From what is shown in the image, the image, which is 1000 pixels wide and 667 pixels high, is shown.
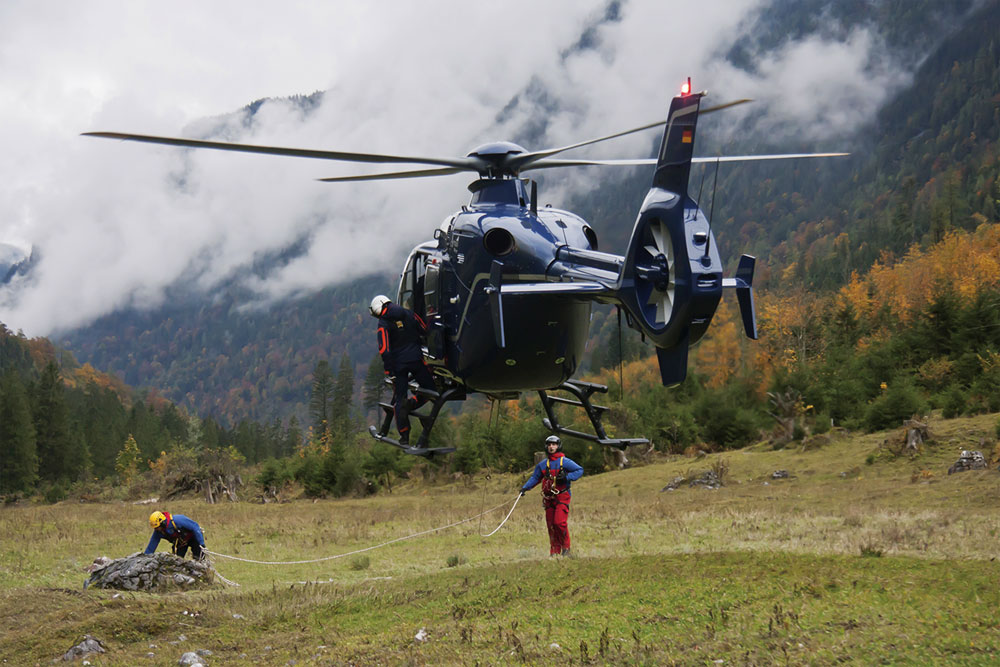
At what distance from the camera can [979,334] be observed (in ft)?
167

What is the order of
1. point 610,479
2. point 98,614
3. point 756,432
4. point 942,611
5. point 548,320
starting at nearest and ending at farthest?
point 942,611 < point 98,614 < point 548,320 < point 610,479 < point 756,432

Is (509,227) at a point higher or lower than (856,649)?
higher

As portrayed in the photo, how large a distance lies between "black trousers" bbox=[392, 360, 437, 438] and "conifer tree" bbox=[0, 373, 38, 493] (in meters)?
73.3

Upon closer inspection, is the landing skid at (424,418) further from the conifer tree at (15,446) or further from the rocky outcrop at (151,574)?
the conifer tree at (15,446)

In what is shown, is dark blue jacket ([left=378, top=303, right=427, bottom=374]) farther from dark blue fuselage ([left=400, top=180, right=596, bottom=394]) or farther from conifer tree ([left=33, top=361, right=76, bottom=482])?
conifer tree ([left=33, top=361, right=76, bottom=482])

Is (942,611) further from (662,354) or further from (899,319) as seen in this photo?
(899,319)

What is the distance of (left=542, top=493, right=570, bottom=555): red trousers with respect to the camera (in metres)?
16.5

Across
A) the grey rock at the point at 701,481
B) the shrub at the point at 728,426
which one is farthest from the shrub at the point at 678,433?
the grey rock at the point at 701,481

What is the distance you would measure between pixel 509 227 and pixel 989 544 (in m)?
9.66

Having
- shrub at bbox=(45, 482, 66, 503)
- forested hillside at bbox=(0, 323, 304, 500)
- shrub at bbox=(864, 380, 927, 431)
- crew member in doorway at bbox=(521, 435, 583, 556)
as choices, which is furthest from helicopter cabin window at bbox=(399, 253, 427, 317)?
shrub at bbox=(45, 482, 66, 503)

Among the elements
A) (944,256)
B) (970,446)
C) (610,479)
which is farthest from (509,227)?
(944,256)

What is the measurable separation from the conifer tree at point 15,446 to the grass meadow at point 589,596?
6150 cm

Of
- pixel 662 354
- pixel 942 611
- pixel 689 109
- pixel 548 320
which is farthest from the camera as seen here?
pixel 548 320

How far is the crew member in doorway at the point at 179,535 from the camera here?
58.4 feet
